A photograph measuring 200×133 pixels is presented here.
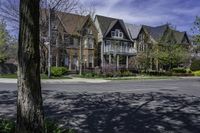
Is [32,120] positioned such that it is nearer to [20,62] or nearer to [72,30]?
[20,62]

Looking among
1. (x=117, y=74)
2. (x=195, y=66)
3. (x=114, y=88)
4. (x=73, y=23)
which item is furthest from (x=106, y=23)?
(x=114, y=88)

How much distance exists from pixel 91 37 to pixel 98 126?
47560 mm

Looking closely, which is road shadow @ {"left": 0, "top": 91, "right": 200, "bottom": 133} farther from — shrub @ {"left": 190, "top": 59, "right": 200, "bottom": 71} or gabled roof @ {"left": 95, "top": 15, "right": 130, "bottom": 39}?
shrub @ {"left": 190, "top": 59, "right": 200, "bottom": 71}

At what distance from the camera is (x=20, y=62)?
511 cm

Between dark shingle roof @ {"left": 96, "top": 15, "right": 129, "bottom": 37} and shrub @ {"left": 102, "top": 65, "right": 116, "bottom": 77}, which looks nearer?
shrub @ {"left": 102, "top": 65, "right": 116, "bottom": 77}

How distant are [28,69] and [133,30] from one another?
6071cm

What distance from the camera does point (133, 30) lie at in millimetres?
64688

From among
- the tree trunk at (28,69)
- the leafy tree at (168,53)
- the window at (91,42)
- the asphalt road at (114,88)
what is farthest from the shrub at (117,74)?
the tree trunk at (28,69)

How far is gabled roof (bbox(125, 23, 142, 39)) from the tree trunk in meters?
58.7

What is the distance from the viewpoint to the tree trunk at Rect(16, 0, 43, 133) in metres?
5.04

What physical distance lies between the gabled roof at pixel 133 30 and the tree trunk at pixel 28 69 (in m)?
58.7

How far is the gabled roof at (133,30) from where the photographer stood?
2493 inches

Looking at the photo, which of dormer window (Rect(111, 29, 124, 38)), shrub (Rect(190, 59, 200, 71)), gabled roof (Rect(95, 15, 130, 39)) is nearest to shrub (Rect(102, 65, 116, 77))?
gabled roof (Rect(95, 15, 130, 39))

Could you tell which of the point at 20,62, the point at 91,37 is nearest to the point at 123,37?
the point at 91,37
